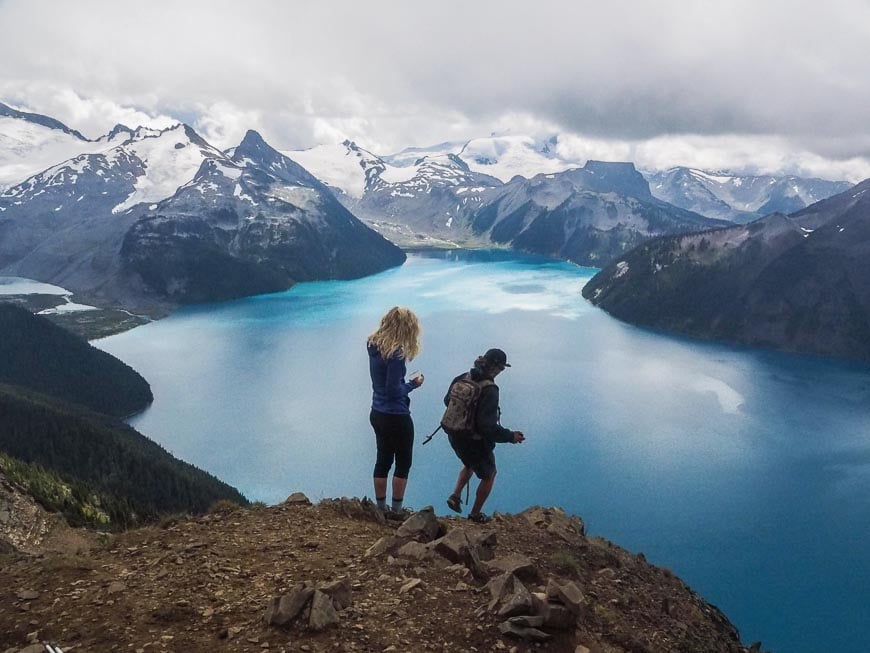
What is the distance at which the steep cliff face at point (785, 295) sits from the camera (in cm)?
16062

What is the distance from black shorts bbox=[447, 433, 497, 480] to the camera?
45.2 ft

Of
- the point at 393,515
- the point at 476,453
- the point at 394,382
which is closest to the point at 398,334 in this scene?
the point at 394,382

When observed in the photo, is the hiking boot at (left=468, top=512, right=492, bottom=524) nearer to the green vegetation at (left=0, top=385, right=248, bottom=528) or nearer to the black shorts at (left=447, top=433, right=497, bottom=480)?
the black shorts at (left=447, top=433, right=497, bottom=480)

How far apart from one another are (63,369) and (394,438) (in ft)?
448

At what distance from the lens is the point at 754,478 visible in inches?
2901

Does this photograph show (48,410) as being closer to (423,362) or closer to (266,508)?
(423,362)

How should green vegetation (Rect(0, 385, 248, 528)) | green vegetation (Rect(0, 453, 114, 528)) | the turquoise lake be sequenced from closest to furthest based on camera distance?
green vegetation (Rect(0, 453, 114, 528))
the turquoise lake
green vegetation (Rect(0, 385, 248, 528))

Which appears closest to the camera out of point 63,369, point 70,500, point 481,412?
point 481,412

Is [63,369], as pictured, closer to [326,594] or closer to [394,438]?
[394,438]

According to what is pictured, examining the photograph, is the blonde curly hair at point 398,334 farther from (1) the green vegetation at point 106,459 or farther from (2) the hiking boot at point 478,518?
(1) the green vegetation at point 106,459

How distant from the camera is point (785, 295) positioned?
572 ft

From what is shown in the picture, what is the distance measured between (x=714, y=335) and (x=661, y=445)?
100 m

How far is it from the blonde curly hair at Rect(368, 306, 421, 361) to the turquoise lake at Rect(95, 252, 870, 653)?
4763 centimetres

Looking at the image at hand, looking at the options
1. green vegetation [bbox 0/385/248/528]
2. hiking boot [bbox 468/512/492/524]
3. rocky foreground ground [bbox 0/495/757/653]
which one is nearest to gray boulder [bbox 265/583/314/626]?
rocky foreground ground [bbox 0/495/757/653]
